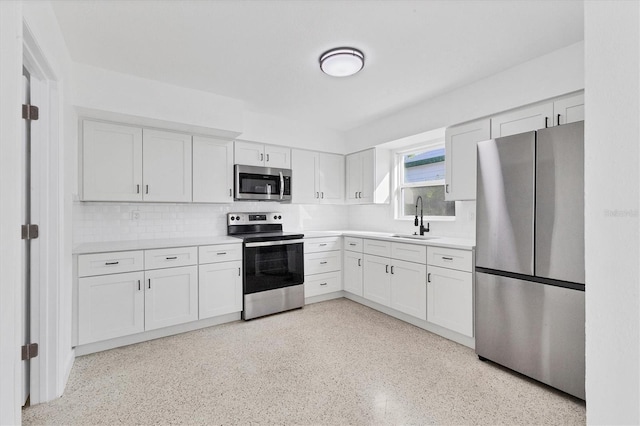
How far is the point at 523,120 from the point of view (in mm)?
2650

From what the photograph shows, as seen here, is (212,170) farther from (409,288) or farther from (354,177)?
(409,288)

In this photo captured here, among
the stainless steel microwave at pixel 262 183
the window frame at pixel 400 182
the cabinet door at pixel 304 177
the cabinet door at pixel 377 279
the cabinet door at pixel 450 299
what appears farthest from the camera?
the cabinet door at pixel 304 177

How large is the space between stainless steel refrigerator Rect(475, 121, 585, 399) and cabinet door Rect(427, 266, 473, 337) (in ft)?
0.59

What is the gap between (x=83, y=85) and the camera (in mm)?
2650

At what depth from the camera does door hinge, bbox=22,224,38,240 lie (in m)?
1.86

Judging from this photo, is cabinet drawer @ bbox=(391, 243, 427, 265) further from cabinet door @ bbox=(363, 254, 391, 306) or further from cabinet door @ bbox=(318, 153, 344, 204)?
cabinet door @ bbox=(318, 153, 344, 204)

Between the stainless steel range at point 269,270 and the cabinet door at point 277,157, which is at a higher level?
the cabinet door at point 277,157

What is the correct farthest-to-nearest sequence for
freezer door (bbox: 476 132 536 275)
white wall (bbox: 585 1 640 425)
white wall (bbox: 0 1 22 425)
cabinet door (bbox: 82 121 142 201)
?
1. cabinet door (bbox: 82 121 142 201)
2. freezer door (bbox: 476 132 536 275)
3. white wall (bbox: 0 1 22 425)
4. white wall (bbox: 585 1 640 425)

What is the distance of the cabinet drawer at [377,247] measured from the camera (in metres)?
3.58

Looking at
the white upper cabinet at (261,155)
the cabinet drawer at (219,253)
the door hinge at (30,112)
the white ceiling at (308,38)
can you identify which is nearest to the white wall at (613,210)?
the white ceiling at (308,38)

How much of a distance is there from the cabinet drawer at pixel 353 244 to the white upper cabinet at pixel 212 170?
1631 millimetres

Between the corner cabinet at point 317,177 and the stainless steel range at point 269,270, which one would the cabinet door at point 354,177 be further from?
the stainless steel range at point 269,270

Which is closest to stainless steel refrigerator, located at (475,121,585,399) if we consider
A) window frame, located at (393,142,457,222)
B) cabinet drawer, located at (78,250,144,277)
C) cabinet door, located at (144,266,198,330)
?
window frame, located at (393,142,457,222)

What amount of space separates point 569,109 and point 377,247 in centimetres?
220
